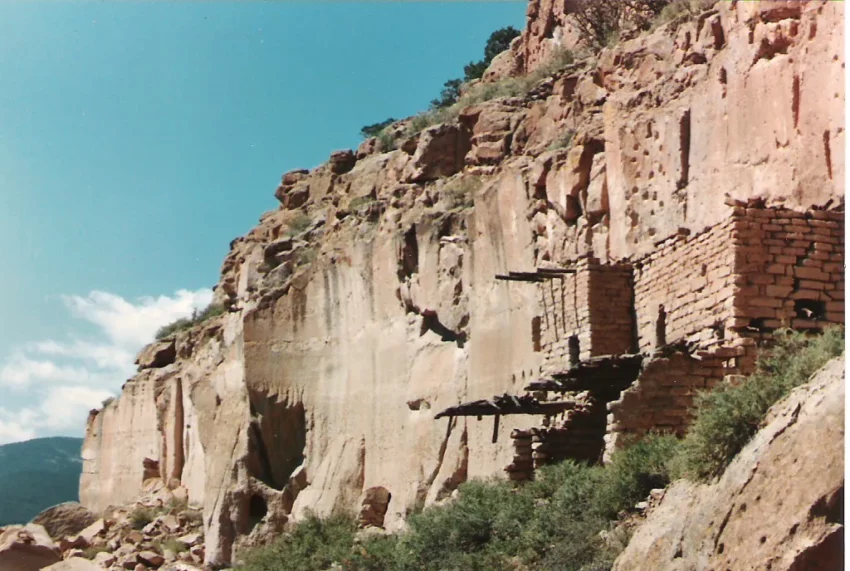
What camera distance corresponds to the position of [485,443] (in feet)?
61.6

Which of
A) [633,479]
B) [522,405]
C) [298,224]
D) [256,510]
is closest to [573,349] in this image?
[522,405]

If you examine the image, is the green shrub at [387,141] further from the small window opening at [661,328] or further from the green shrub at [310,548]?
the small window opening at [661,328]

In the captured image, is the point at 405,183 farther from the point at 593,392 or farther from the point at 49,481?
the point at 49,481

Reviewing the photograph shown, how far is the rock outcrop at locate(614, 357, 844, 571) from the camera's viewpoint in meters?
7.34

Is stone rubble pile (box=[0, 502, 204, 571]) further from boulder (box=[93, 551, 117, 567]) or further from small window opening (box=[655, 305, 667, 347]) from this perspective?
small window opening (box=[655, 305, 667, 347])

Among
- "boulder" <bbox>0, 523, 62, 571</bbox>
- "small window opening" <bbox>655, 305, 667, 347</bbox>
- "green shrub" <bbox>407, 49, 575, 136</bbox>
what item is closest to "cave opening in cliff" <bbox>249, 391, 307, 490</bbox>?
"boulder" <bbox>0, 523, 62, 571</bbox>

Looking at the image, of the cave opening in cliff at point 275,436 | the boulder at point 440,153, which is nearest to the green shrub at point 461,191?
the boulder at point 440,153

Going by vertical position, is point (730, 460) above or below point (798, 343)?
below

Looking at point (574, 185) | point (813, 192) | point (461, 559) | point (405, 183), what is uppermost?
point (405, 183)

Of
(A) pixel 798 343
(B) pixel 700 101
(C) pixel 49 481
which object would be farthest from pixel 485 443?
(C) pixel 49 481

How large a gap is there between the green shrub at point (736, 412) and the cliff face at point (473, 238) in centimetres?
222

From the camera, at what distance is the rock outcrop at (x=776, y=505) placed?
7.34m

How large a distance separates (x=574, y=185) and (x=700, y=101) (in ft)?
10.3

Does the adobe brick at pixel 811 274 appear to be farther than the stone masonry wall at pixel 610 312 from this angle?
No
